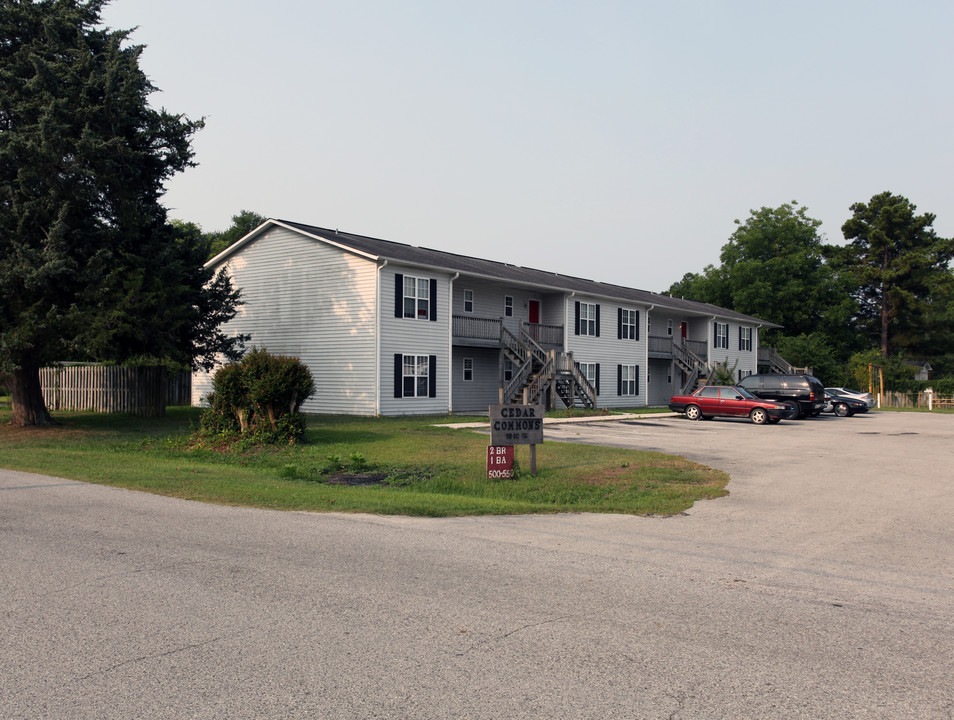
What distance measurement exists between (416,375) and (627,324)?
16727mm

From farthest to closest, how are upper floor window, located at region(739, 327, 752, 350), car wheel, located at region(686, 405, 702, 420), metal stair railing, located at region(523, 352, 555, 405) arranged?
upper floor window, located at region(739, 327, 752, 350)
car wheel, located at region(686, 405, 702, 420)
metal stair railing, located at region(523, 352, 555, 405)

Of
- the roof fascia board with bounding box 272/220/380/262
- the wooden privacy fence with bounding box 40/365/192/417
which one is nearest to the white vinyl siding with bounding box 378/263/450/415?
the roof fascia board with bounding box 272/220/380/262

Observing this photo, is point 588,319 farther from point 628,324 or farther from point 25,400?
point 25,400

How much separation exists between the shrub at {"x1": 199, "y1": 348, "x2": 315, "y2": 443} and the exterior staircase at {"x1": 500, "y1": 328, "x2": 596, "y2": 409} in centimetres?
1512

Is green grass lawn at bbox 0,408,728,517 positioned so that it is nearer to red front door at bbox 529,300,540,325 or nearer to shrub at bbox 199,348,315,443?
shrub at bbox 199,348,315,443

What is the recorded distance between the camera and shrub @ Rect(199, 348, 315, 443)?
18.8m

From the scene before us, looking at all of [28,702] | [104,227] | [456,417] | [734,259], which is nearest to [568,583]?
[28,702]

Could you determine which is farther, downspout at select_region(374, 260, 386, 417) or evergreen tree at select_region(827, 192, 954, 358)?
evergreen tree at select_region(827, 192, 954, 358)

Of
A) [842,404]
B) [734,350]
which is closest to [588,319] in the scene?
[842,404]

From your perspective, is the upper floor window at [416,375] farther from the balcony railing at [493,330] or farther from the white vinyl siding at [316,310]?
the balcony railing at [493,330]


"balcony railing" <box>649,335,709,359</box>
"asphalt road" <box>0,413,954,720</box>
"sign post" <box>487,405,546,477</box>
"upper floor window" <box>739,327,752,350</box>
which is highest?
"upper floor window" <box>739,327,752,350</box>

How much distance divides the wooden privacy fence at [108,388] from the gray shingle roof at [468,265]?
8377 mm

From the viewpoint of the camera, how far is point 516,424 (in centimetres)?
1334

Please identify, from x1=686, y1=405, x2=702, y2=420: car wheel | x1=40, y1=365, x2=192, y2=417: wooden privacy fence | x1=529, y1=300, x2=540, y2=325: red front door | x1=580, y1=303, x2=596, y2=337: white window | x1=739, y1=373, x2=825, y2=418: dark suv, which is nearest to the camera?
x1=40, y1=365, x2=192, y2=417: wooden privacy fence
